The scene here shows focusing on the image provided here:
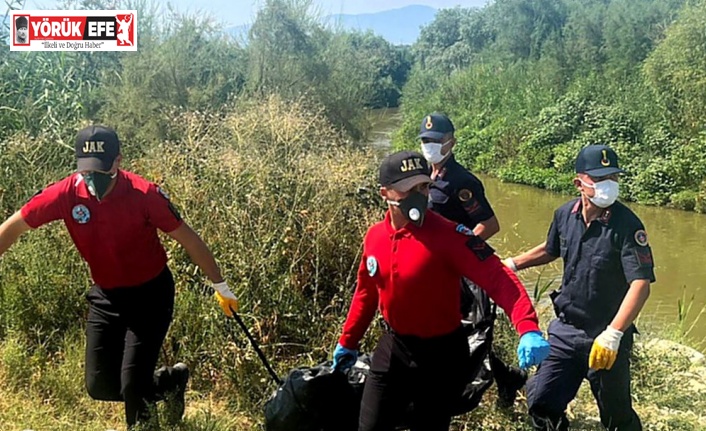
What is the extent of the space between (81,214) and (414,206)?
66.0 inches

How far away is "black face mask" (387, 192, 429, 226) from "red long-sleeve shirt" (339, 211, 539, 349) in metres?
0.05

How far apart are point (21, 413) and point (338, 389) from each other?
73.9 inches

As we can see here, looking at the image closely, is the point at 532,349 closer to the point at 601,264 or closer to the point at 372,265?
the point at 372,265

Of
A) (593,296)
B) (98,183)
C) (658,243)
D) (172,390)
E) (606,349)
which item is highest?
(98,183)

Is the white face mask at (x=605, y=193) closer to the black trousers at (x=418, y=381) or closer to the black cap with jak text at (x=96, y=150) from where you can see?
the black trousers at (x=418, y=381)

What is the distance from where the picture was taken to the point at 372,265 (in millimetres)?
2812

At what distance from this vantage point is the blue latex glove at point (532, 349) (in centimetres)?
243

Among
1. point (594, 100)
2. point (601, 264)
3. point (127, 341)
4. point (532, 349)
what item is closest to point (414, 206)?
point (532, 349)

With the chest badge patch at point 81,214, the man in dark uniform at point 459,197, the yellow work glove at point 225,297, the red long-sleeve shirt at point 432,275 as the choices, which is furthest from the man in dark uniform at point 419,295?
the chest badge patch at point 81,214

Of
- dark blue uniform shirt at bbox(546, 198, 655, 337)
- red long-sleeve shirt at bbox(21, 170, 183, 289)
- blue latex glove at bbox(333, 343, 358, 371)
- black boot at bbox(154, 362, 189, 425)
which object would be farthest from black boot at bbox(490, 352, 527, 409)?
red long-sleeve shirt at bbox(21, 170, 183, 289)

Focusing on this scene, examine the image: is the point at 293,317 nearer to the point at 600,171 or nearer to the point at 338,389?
the point at 338,389

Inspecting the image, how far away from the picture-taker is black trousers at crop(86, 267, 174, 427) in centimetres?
330

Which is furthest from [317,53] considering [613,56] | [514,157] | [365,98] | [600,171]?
[600,171]

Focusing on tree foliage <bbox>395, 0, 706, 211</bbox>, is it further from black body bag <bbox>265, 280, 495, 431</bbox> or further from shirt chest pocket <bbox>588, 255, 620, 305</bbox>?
black body bag <bbox>265, 280, 495, 431</bbox>
